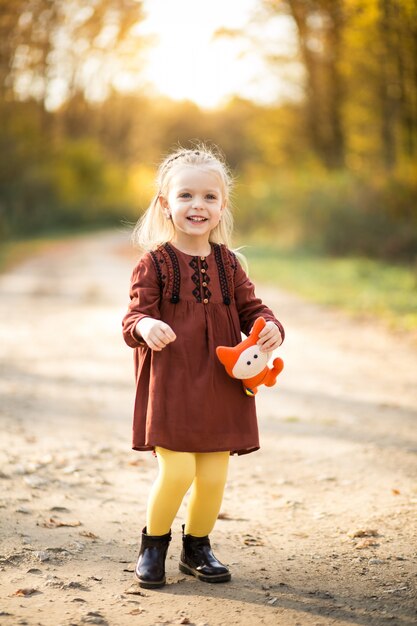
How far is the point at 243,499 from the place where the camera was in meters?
4.23

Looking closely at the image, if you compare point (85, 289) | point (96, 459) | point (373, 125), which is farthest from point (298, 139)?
point (96, 459)

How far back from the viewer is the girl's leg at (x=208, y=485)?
311cm

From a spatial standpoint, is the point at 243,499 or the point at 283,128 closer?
the point at 243,499

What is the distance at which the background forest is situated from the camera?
752 inches

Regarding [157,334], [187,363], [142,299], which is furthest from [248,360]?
[142,299]

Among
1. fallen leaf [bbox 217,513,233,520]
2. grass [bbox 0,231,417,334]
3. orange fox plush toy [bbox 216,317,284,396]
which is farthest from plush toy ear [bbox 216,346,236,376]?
grass [bbox 0,231,417,334]

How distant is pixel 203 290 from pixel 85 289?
36.3 feet

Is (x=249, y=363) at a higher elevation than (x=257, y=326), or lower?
lower

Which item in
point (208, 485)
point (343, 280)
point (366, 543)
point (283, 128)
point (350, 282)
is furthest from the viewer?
point (283, 128)

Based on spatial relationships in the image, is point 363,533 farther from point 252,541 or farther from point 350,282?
point 350,282

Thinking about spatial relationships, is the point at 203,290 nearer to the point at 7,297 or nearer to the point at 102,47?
the point at 7,297

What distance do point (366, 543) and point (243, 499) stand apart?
875 millimetres

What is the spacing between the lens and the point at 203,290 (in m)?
3.15

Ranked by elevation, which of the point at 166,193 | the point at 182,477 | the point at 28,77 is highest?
the point at 28,77
